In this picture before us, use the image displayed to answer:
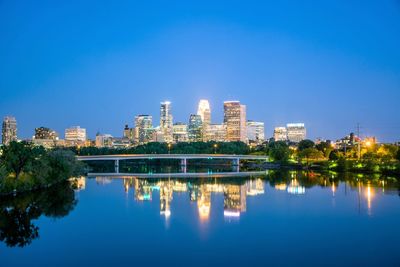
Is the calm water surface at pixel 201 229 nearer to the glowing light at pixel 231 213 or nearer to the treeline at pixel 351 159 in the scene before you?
the glowing light at pixel 231 213

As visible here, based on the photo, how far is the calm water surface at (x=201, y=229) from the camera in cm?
1945

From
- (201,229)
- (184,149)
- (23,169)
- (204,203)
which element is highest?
(184,149)

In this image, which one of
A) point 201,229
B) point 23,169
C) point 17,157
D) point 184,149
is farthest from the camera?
point 184,149

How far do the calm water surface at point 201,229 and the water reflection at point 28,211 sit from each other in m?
0.06

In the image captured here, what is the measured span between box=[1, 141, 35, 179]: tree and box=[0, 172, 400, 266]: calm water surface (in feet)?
10.4

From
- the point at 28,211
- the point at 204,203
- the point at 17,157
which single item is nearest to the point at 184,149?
the point at 17,157

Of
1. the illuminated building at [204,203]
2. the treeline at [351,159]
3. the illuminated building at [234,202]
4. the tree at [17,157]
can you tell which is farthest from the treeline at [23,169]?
the treeline at [351,159]

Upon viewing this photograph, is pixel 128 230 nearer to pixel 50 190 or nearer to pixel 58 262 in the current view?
pixel 58 262

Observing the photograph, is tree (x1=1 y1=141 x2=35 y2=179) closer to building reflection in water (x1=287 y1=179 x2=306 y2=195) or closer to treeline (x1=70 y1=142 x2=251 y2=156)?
building reflection in water (x1=287 y1=179 x2=306 y2=195)

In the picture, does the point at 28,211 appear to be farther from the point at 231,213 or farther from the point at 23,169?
the point at 231,213

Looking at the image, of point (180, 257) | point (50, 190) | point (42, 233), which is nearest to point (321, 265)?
point (180, 257)

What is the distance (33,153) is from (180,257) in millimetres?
27622

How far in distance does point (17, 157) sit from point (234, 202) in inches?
792

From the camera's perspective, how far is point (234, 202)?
36000mm
